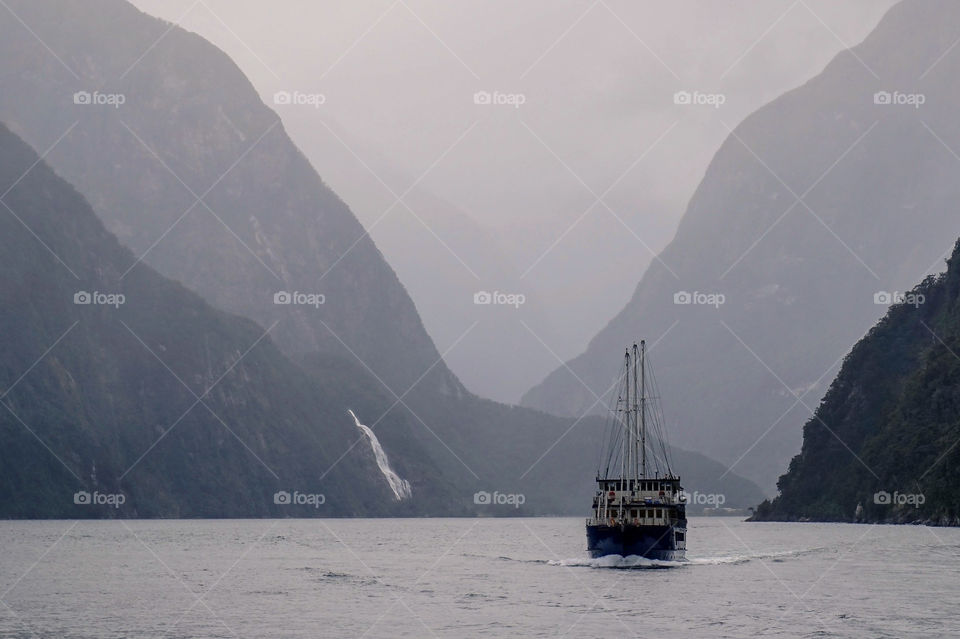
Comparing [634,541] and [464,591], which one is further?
[634,541]

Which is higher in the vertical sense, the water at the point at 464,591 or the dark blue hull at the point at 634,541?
the dark blue hull at the point at 634,541

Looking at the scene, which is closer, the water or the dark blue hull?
the water

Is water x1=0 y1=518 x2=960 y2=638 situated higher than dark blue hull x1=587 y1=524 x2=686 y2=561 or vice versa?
dark blue hull x1=587 y1=524 x2=686 y2=561

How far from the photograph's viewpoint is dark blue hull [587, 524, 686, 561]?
122 m

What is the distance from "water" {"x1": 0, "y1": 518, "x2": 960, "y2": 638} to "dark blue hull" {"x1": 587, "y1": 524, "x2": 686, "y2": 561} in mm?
1168

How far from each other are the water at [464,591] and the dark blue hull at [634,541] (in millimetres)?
1168

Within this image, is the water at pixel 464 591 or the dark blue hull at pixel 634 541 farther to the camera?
the dark blue hull at pixel 634 541

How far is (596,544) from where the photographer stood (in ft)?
408

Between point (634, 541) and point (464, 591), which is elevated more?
point (634, 541)

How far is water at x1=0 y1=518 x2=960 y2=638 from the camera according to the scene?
72250mm

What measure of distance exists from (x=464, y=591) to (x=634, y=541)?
30.5 metres

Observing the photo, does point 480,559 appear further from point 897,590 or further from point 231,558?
point 897,590

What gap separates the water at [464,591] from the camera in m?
72.2

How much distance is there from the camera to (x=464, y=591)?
95.4 meters
